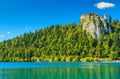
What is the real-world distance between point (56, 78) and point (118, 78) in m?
12.5

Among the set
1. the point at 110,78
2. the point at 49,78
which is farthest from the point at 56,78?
the point at 110,78

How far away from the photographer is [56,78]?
Answer: 67375mm

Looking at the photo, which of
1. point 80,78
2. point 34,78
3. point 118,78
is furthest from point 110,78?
point 34,78

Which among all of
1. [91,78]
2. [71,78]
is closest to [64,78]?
[71,78]

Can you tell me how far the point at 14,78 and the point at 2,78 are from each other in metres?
2.44

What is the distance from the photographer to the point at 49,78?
6725cm

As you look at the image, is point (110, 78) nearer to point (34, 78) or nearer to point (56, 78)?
point (56, 78)

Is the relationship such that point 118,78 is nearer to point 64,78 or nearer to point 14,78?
point 64,78

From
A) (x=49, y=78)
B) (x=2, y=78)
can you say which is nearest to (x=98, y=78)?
(x=49, y=78)

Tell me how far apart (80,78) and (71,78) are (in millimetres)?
1836

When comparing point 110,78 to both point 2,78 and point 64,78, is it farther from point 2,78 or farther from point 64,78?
point 2,78

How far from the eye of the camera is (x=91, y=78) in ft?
217

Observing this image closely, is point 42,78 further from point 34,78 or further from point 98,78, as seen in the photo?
point 98,78

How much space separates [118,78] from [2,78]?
23373mm
